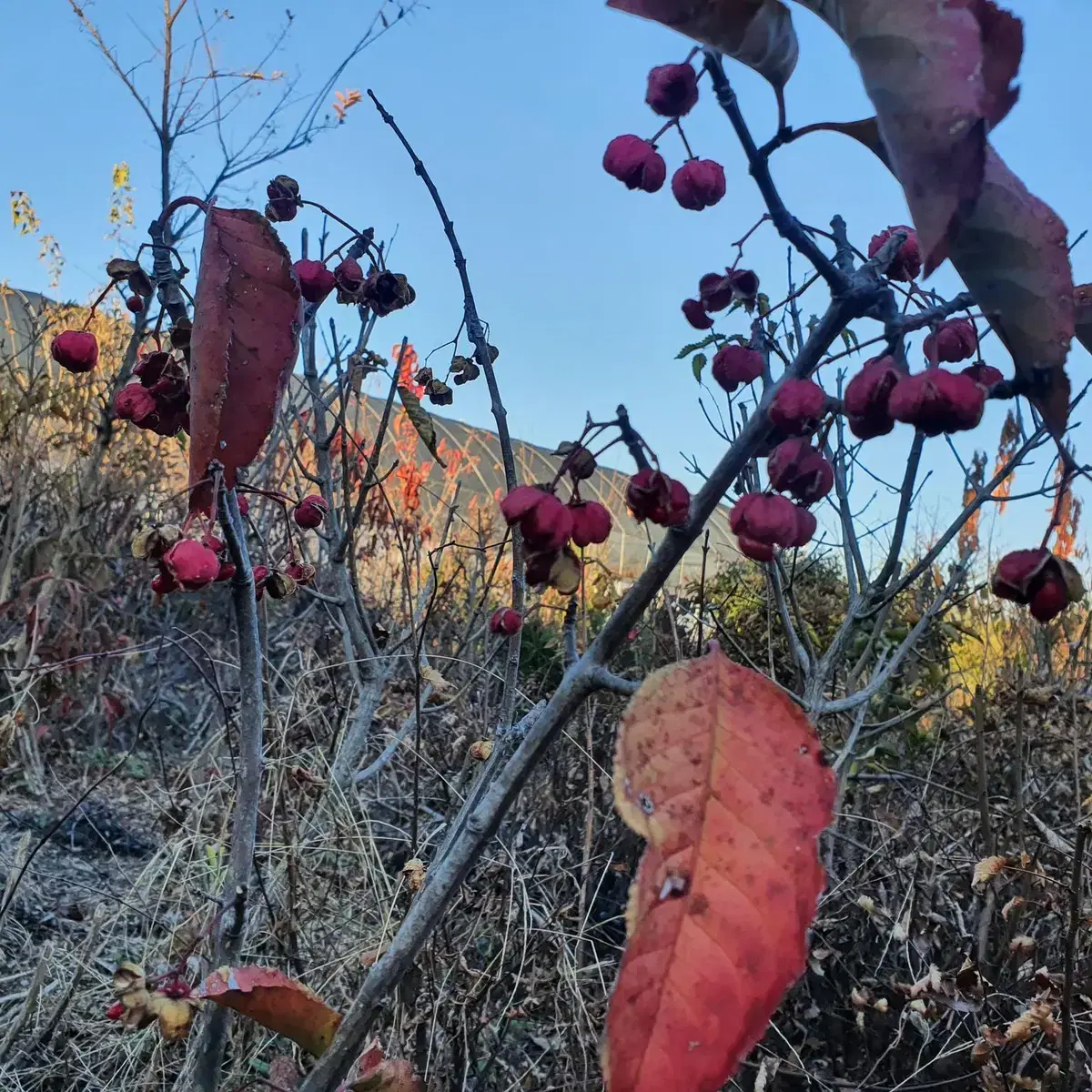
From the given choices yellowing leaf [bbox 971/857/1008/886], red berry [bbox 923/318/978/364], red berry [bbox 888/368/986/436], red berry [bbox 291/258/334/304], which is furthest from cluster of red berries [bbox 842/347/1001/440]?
yellowing leaf [bbox 971/857/1008/886]

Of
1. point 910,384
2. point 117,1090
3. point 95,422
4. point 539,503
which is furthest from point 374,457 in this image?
point 95,422

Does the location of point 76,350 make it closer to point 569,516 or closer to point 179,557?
point 179,557

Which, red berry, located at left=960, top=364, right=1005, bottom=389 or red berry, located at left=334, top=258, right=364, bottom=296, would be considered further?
red berry, located at left=334, top=258, right=364, bottom=296

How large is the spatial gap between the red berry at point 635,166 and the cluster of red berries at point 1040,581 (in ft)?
1.70

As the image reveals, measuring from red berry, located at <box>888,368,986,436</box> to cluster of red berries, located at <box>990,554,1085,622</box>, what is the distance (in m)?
0.14

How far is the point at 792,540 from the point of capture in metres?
0.58

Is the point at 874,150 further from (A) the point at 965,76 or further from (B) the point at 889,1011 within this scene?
(B) the point at 889,1011

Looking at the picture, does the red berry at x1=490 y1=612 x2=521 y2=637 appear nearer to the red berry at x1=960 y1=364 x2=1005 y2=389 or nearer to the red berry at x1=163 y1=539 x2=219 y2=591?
the red berry at x1=163 y1=539 x2=219 y2=591

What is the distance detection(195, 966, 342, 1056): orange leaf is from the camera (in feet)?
2.39

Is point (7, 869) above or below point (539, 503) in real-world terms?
below

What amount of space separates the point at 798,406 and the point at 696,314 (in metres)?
0.52

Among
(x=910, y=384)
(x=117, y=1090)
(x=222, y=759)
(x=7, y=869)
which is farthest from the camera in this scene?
(x=222, y=759)

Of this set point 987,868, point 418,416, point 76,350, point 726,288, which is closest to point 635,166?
point 726,288

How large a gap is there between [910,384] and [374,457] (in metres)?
1.71
